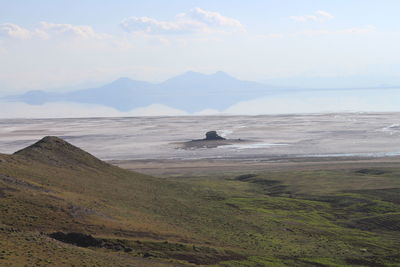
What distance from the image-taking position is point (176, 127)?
619 feet

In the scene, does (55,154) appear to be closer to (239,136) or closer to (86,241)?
(86,241)

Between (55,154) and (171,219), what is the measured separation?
68.4 ft

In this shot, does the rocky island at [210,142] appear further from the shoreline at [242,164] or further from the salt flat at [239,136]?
the shoreline at [242,164]

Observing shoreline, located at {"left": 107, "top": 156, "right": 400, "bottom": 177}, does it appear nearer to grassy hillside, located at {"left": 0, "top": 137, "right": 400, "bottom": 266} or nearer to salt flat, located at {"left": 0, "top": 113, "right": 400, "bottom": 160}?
salt flat, located at {"left": 0, "top": 113, "right": 400, "bottom": 160}

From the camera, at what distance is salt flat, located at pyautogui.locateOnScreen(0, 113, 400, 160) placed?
126 metres

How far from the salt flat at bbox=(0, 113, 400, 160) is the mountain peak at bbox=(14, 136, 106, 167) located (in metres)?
55.3

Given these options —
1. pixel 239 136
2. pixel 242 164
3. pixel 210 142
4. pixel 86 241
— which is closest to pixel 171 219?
pixel 86 241

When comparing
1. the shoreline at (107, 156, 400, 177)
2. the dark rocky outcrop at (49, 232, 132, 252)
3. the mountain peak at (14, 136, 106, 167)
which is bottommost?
the shoreline at (107, 156, 400, 177)

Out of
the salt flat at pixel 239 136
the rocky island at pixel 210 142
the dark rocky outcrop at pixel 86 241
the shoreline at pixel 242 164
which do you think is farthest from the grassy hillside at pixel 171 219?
the rocky island at pixel 210 142

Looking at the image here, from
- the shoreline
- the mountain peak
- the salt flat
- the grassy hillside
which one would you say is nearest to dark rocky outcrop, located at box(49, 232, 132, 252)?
the grassy hillside

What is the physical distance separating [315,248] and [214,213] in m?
12.6

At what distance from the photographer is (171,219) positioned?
5097cm

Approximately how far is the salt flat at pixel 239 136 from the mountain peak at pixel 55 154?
181 ft

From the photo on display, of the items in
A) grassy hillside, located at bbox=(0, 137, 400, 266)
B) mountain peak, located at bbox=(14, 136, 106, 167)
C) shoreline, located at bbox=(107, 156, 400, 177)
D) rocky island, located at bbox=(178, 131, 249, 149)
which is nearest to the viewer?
grassy hillside, located at bbox=(0, 137, 400, 266)
